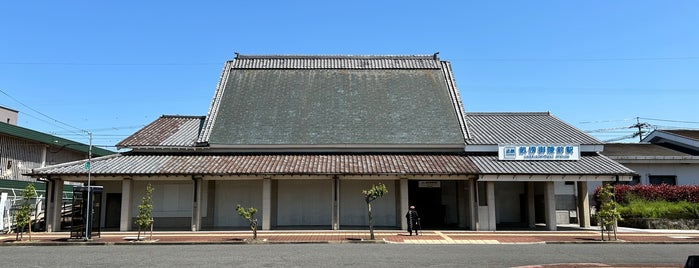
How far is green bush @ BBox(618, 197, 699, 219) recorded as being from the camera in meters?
27.8

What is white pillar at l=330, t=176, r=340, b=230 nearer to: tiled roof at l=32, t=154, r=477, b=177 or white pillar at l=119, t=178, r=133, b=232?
tiled roof at l=32, t=154, r=477, b=177

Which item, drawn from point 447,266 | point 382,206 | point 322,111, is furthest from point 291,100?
point 447,266

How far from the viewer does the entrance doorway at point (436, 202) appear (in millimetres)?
28781

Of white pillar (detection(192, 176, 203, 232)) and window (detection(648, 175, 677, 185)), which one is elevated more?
window (detection(648, 175, 677, 185))

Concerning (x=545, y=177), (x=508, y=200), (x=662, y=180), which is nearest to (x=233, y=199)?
(x=508, y=200)

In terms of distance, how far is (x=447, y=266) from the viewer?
1327 cm

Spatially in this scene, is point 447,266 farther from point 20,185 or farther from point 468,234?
point 20,185

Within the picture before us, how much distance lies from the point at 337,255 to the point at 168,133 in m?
17.9

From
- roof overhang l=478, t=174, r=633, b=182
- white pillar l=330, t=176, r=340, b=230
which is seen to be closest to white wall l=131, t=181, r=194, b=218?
white pillar l=330, t=176, r=340, b=230

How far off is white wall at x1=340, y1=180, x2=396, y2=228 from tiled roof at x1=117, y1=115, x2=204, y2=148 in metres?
8.62

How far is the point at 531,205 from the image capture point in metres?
28.5

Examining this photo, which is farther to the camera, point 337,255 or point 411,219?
point 411,219

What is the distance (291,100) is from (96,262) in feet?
60.6

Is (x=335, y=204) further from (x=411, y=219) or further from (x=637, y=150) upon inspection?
(x=637, y=150)
